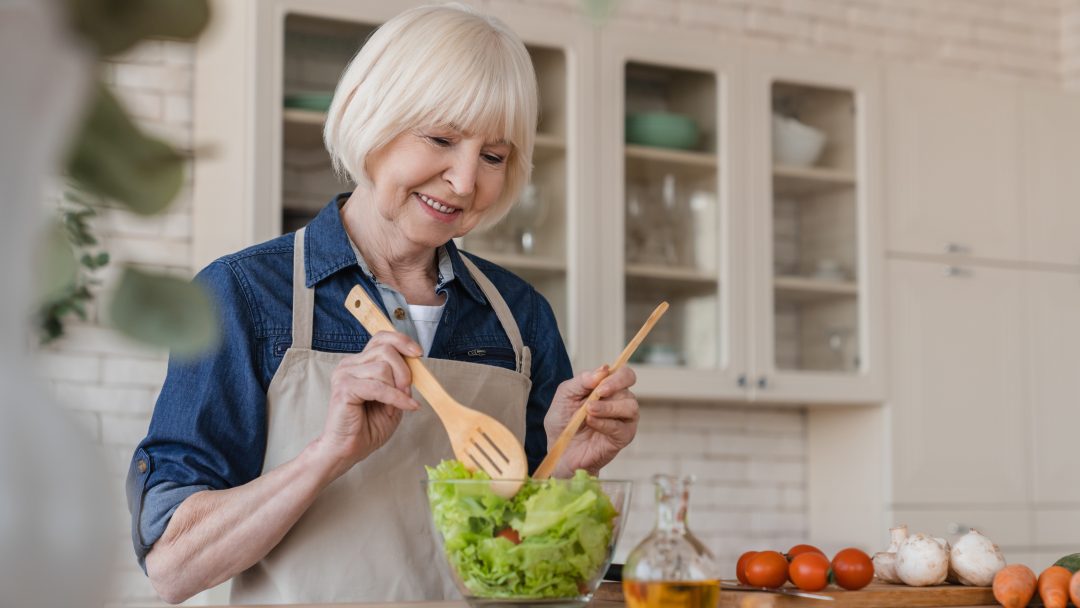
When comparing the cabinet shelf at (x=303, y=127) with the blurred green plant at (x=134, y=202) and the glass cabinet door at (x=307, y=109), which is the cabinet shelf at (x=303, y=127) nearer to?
the glass cabinet door at (x=307, y=109)

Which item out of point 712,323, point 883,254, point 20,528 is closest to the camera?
point 20,528

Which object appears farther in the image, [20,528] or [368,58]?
[368,58]

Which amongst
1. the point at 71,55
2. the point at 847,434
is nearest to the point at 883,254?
the point at 847,434

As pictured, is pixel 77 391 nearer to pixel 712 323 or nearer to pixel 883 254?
pixel 712 323

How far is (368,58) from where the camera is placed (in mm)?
1899

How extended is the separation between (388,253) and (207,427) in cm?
43

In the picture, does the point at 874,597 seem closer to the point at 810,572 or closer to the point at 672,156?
the point at 810,572

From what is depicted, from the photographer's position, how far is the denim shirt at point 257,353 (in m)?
1.72

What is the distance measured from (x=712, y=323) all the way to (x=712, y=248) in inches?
9.3

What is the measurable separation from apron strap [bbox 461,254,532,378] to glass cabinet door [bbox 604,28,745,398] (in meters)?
1.59

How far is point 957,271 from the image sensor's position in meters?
4.26

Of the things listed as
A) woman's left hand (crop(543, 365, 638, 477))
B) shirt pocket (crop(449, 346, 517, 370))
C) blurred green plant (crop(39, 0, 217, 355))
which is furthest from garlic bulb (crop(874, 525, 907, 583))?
blurred green plant (crop(39, 0, 217, 355))

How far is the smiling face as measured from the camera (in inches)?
75.2

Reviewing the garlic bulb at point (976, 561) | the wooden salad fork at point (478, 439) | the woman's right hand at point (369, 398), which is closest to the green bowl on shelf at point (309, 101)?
the woman's right hand at point (369, 398)
